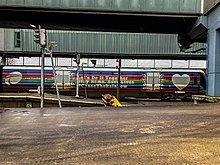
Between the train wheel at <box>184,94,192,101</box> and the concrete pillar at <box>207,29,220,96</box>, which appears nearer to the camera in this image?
the concrete pillar at <box>207,29,220,96</box>

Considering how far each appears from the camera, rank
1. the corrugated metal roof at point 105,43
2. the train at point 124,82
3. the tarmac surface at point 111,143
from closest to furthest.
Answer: the tarmac surface at point 111,143
the corrugated metal roof at point 105,43
the train at point 124,82

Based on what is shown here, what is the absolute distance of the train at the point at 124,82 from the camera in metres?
28.1

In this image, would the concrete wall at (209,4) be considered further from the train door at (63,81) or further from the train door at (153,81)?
the train door at (63,81)

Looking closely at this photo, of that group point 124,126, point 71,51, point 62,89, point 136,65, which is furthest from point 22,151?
point 136,65

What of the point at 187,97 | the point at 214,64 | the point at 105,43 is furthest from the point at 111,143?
the point at 187,97

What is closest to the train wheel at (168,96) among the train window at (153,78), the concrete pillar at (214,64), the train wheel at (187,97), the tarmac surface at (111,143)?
the train wheel at (187,97)

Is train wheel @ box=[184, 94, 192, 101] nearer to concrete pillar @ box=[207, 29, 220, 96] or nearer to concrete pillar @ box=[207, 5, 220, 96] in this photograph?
concrete pillar @ box=[207, 5, 220, 96]

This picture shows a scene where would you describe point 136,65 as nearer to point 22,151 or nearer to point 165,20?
point 165,20

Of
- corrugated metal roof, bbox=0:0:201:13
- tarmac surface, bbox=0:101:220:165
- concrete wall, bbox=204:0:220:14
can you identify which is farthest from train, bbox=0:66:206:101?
tarmac surface, bbox=0:101:220:165

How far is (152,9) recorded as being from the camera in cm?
1313

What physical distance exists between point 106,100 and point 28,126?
9.51 meters

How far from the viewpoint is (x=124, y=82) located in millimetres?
28234

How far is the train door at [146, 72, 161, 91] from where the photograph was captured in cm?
2870

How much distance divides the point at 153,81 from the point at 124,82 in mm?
3154
